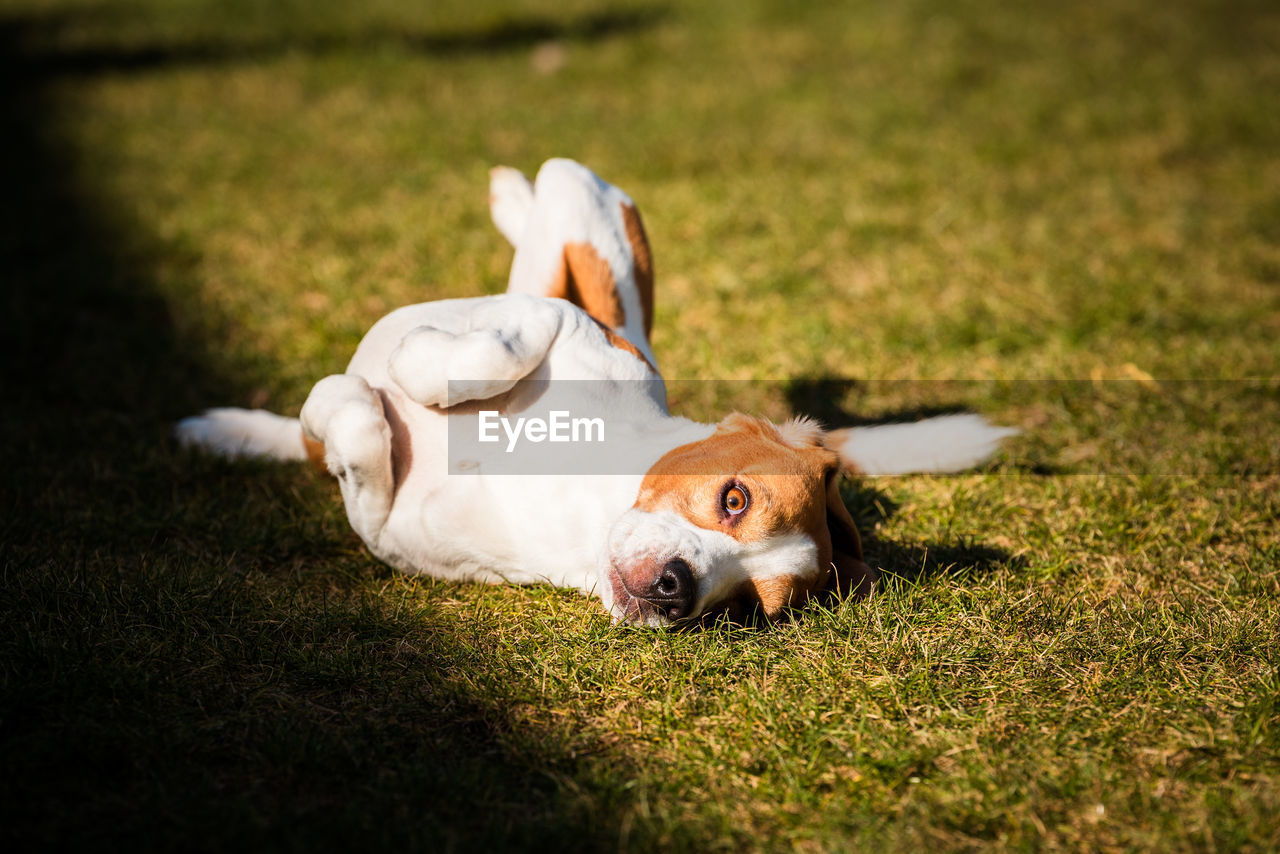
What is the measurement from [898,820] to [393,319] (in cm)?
179

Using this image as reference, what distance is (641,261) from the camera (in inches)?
132

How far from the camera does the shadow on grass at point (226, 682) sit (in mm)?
1890

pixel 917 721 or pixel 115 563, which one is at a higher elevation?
pixel 115 563

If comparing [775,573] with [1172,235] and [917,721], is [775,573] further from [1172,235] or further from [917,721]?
[1172,235]

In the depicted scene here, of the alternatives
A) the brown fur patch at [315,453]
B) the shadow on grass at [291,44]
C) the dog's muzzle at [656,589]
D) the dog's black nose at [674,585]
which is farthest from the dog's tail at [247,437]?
the shadow on grass at [291,44]

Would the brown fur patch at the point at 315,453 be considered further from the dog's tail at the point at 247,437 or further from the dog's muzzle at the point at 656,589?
the dog's muzzle at the point at 656,589

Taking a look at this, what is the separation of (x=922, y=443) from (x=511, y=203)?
1662mm

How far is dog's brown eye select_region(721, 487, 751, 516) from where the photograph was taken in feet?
7.34

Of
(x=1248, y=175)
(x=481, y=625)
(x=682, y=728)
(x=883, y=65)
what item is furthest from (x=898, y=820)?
(x=883, y=65)

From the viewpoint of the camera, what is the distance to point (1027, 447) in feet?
11.9

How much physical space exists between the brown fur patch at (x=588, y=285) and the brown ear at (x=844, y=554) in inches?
37.4

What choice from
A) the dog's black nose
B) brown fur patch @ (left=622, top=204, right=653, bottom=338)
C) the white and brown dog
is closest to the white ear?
brown fur patch @ (left=622, top=204, right=653, bottom=338)

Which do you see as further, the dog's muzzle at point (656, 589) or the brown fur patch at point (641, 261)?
the brown fur patch at point (641, 261)

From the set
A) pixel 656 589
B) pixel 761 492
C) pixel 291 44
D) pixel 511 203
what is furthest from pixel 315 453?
pixel 291 44
